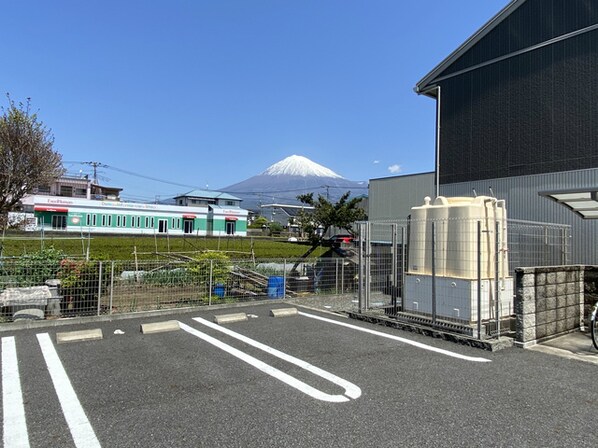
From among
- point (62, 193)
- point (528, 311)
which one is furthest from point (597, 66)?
point (62, 193)

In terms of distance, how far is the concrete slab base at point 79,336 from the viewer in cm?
595

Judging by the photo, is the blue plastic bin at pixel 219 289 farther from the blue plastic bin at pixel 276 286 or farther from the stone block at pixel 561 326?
the stone block at pixel 561 326

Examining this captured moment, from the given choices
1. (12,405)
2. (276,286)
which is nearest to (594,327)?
(276,286)

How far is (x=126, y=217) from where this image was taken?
42.2m

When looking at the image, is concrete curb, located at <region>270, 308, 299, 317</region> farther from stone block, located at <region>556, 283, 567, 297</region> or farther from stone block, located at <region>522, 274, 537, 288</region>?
stone block, located at <region>556, 283, 567, 297</region>

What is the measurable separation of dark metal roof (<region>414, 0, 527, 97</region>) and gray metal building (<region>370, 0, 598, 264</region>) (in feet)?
0.10

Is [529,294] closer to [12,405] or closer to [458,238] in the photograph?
[458,238]

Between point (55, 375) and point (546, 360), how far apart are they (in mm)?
6233

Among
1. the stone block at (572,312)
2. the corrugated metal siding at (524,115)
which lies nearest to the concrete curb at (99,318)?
the stone block at (572,312)

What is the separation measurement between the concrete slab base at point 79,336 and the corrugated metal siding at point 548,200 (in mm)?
11429

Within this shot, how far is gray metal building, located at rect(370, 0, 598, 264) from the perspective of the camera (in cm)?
1083

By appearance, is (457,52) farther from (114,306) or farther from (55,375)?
(55,375)

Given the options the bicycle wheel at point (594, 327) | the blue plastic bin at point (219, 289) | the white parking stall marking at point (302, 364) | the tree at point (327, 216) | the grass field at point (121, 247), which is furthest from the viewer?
the grass field at point (121, 247)

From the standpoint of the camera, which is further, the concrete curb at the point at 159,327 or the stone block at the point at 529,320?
the concrete curb at the point at 159,327
